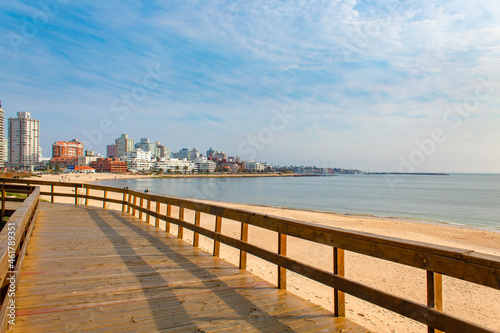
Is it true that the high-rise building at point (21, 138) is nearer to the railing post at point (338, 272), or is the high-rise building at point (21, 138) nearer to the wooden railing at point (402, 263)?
the wooden railing at point (402, 263)

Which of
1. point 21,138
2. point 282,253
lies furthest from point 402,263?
point 21,138

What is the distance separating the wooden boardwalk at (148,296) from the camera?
130 inches

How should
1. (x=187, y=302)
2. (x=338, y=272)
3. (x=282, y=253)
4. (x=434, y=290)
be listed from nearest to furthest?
(x=434, y=290) → (x=338, y=272) → (x=187, y=302) → (x=282, y=253)

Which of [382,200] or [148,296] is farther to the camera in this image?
[382,200]

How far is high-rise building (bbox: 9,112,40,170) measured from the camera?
186500mm

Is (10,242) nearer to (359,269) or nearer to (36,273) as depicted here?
(36,273)

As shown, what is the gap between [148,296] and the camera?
4.09 metres

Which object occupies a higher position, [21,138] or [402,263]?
[21,138]

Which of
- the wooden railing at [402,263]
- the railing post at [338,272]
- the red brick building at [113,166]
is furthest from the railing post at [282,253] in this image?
the red brick building at [113,166]

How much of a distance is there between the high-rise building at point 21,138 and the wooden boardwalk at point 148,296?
21531 cm

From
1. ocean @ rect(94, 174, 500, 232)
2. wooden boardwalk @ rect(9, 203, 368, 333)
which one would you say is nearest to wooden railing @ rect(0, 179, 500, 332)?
wooden boardwalk @ rect(9, 203, 368, 333)

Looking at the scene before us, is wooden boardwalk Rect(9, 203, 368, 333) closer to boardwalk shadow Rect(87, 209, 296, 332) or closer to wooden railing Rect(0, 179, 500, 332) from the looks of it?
boardwalk shadow Rect(87, 209, 296, 332)

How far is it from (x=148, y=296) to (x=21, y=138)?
23408 centimetres

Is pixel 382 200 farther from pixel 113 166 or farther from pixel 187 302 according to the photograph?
pixel 113 166
